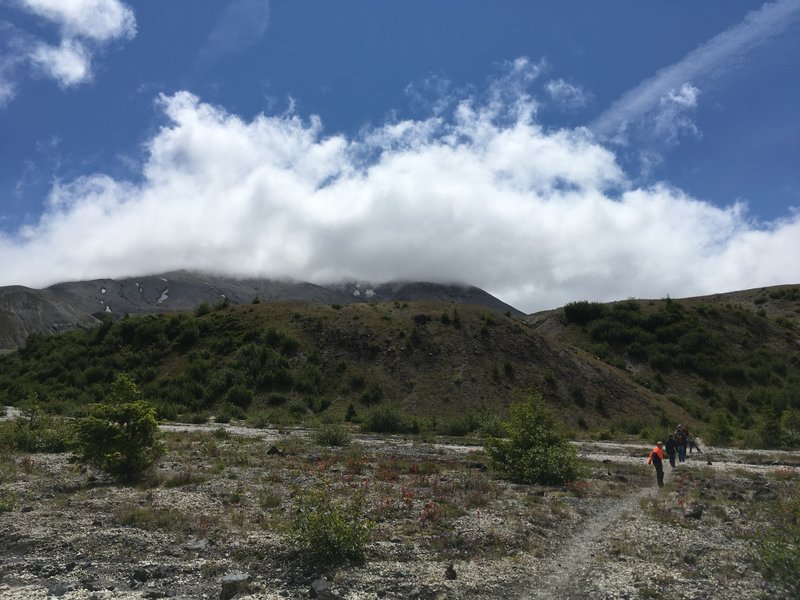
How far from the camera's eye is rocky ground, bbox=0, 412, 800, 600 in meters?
11.2

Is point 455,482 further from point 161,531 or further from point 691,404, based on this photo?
point 691,404

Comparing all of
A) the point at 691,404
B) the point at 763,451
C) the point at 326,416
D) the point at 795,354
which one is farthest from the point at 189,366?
the point at 795,354

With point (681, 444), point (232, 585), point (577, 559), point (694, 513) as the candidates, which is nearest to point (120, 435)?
→ point (232, 585)

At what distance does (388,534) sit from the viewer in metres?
14.4

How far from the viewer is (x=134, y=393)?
70.0 ft

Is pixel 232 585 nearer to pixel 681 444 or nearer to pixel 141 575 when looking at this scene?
pixel 141 575

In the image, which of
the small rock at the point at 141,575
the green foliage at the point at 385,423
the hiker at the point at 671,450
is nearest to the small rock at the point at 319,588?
the small rock at the point at 141,575

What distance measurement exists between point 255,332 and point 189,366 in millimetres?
9243

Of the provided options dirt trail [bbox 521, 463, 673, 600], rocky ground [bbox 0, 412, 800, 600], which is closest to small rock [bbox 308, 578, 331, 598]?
rocky ground [bbox 0, 412, 800, 600]

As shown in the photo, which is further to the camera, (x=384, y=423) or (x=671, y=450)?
(x=384, y=423)

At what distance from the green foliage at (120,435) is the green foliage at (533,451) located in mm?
14075

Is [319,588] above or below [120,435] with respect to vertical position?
below

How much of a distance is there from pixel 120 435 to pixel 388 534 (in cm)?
1131

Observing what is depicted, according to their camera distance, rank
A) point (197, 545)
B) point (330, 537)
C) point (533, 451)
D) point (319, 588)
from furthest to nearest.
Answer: point (533, 451) < point (197, 545) < point (330, 537) < point (319, 588)
